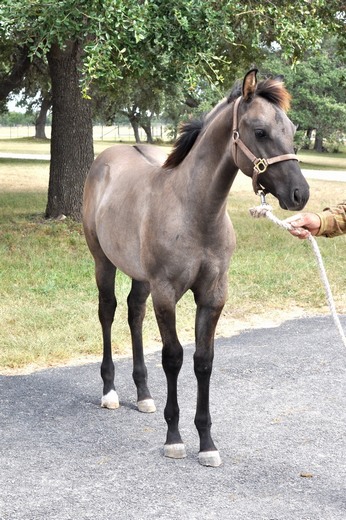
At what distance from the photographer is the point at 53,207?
49.9 feet

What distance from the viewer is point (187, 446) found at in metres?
5.20

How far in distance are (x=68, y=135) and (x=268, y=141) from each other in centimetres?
1096

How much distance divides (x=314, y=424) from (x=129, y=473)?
5.03 feet

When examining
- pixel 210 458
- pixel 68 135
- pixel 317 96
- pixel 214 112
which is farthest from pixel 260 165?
pixel 317 96

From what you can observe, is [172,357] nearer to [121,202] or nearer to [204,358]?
[204,358]

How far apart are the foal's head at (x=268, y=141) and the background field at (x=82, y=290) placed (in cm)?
348

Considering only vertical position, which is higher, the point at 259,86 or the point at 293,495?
the point at 259,86

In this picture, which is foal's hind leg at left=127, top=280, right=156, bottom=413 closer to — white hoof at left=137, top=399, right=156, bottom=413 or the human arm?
white hoof at left=137, top=399, right=156, bottom=413

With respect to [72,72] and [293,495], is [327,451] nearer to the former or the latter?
[293,495]

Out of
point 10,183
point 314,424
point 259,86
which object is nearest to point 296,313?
point 314,424

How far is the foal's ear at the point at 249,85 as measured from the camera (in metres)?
4.30

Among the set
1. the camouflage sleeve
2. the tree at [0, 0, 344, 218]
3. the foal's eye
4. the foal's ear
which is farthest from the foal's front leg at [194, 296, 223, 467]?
the tree at [0, 0, 344, 218]

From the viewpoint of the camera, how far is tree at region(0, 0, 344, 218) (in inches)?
368

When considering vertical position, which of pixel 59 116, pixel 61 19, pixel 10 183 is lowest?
pixel 10 183
